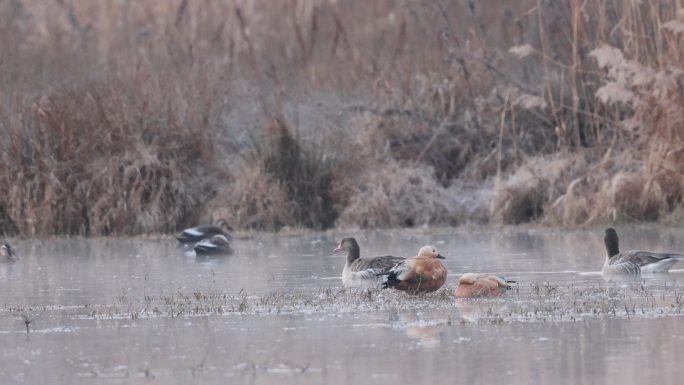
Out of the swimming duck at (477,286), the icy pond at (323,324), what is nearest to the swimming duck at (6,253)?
the icy pond at (323,324)

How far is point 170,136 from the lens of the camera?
786 inches

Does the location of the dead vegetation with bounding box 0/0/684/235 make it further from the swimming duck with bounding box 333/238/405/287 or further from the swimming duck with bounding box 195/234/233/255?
the swimming duck with bounding box 333/238/405/287

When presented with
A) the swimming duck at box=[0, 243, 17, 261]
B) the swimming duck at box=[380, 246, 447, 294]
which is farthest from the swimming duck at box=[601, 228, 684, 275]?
the swimming duck at box=[0, 243, 17, 261]

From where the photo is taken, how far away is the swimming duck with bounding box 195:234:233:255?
16359mm

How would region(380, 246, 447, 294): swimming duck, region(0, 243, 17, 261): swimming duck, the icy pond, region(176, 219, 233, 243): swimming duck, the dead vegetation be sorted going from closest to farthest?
the icy pond < region(380, 246, 447, 294): swimming duck < region(0, 243, 17, 261): swimming duck < region(176, 219, 233, 243): swimming duck < the dead vegetation

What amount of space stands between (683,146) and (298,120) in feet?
17.0

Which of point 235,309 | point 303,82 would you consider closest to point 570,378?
point 235,309

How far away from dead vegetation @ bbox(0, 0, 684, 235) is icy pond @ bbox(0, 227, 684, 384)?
122 inches

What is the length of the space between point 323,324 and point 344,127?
10.7 metres

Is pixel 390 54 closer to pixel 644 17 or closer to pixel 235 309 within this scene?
pixel 644 17

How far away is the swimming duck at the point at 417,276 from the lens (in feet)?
37.7

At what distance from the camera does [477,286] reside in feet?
37.7

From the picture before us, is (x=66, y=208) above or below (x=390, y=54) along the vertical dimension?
below

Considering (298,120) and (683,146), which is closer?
(683,146)
